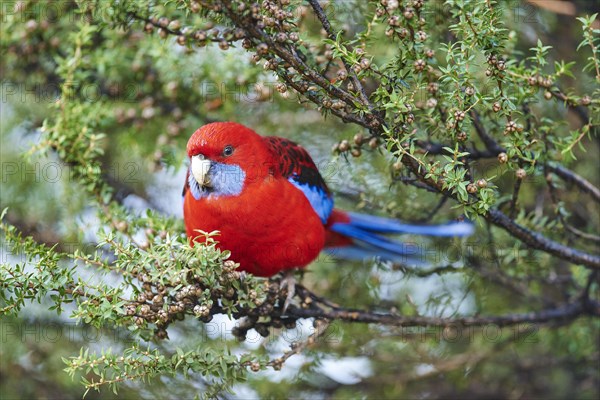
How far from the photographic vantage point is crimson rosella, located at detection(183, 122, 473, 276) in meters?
2.72

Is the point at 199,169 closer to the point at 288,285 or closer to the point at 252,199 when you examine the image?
the point at 252,199

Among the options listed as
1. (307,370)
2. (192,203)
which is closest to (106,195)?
(192,203)

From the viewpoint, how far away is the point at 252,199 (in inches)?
108

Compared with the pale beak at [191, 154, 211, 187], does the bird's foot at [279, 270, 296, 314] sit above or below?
below

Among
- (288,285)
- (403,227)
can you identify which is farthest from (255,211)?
(403,227)

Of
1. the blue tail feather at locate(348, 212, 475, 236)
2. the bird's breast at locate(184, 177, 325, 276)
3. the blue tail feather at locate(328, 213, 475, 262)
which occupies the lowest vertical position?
the blue tail feather at locate(328, 213, 475, 262)

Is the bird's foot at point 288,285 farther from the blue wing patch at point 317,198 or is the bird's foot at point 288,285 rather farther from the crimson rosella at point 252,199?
the blue wing patch at point 317,198

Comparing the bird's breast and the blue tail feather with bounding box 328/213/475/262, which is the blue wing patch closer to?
the bird's breast

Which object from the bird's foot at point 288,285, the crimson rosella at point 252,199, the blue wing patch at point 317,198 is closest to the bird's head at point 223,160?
the crimson rosella at point 252,199

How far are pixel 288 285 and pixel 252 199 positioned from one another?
13.9 inches

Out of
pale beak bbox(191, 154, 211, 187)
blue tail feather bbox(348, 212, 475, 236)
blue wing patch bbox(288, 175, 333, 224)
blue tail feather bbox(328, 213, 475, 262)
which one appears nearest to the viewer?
pale beak bbox(191, 154, 211, 187)

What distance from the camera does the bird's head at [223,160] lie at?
8.89 feet

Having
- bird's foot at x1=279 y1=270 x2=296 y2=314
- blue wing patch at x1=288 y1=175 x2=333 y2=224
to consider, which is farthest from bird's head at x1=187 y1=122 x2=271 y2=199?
bird's foot at x1=279 y1=270 x2=296 y2=314

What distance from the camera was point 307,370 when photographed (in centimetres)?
318
